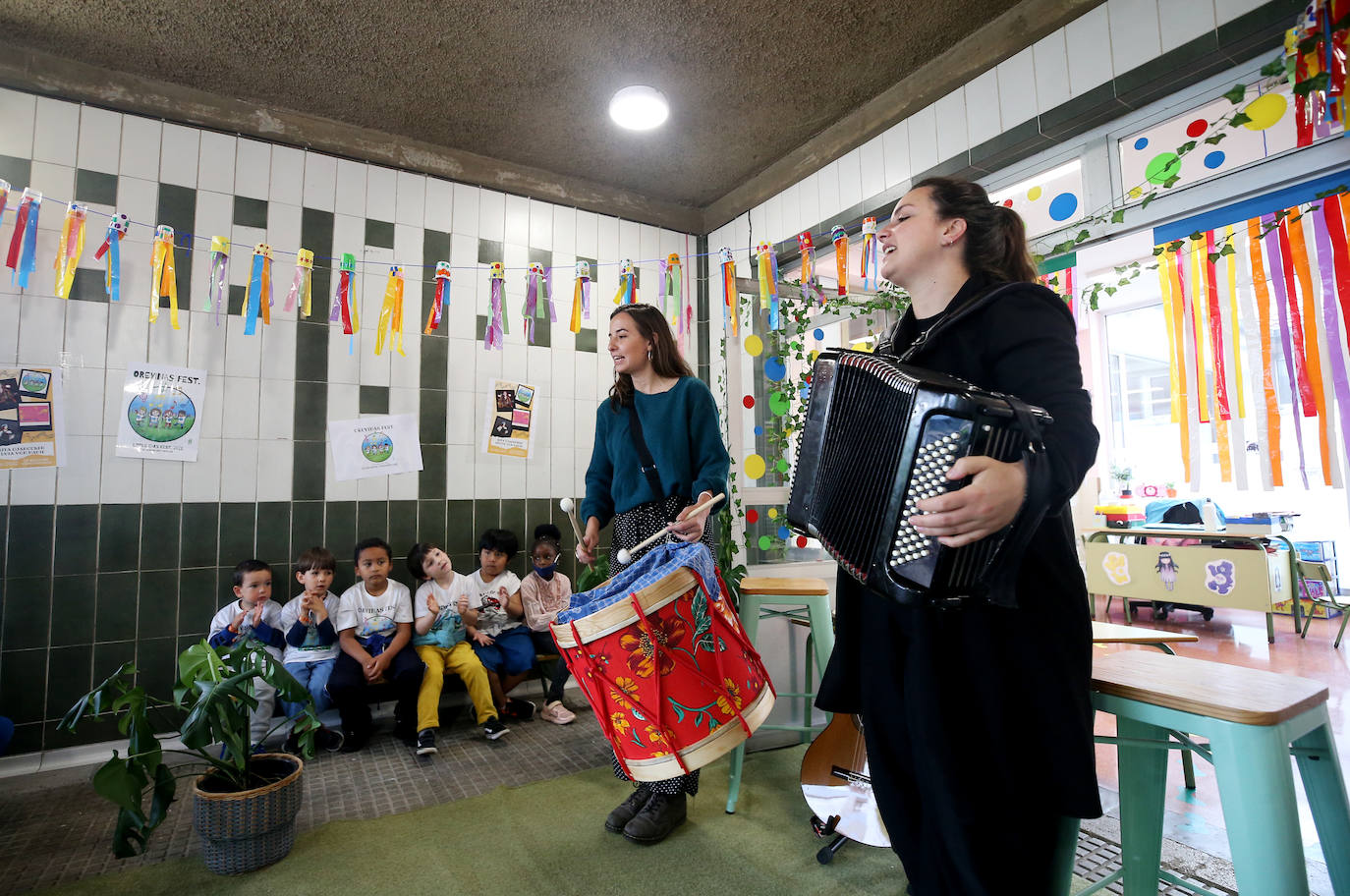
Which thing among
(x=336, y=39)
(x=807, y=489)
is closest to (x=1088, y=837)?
(x=807, y=489)

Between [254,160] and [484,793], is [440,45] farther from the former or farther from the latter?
[484,793]

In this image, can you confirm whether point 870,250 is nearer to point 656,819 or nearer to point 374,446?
point 656,819

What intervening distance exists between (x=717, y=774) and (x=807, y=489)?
1696 millimetres

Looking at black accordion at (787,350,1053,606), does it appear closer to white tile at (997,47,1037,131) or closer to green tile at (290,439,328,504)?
white tile at (997,47,1037,131)

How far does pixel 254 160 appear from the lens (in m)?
3.11

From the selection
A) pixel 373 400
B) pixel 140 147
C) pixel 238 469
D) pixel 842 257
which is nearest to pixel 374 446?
pixel 373 400

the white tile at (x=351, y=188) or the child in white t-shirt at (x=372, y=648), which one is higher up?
the white tile at (x=351, y=188)

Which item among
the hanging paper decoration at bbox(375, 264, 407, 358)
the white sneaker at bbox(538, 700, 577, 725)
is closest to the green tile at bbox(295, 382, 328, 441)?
the hanging paper decoration at bbox(375, 264, 407, 358)

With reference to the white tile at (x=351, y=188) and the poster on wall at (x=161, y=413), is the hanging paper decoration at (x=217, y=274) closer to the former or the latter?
the poster on wall at (x=161, y=413)

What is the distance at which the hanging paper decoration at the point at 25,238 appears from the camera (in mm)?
2537

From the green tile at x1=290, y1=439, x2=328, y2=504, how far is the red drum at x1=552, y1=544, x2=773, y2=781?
2.12m

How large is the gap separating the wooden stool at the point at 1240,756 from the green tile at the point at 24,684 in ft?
11.8

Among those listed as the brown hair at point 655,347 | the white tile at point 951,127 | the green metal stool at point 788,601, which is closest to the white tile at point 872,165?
the white tile at point 951,127

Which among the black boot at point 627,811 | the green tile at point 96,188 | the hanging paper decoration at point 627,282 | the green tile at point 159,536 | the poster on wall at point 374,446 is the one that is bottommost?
the black boot at point 627,811
